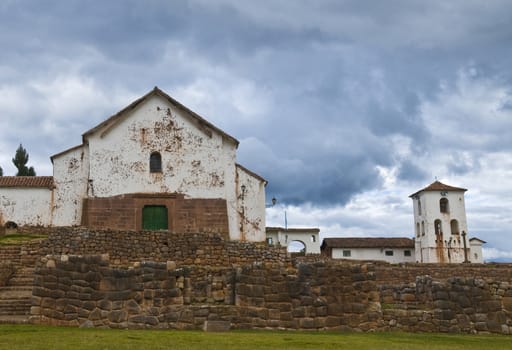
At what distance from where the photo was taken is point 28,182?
31719mm

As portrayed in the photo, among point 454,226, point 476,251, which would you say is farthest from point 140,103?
point 476,251

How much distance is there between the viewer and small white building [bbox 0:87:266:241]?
29875 millimetres

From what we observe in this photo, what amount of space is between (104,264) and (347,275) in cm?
597

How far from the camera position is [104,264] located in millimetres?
13898

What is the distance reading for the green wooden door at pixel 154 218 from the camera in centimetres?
2988

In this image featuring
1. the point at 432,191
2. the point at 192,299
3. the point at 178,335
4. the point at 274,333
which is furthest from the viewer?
the point at 432,191

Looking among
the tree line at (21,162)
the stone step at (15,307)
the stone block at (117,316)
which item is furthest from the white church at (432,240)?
the stone block at (117,316)

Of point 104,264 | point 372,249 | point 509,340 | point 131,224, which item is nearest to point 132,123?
point 131,224

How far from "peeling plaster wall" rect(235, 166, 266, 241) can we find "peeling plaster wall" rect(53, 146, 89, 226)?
8.17 meters

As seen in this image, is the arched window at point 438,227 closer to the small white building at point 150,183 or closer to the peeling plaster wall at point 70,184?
the small white building at point 150,183

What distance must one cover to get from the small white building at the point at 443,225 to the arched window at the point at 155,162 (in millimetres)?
42006

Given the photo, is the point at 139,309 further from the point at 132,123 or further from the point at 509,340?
the point at 132,123

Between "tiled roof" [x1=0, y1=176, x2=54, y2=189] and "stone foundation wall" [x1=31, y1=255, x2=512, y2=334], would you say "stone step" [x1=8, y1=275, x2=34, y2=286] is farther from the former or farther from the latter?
"tiled roof" [x1=0, y1=176, x2=54, y2=189]

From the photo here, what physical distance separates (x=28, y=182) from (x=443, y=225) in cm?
4725
